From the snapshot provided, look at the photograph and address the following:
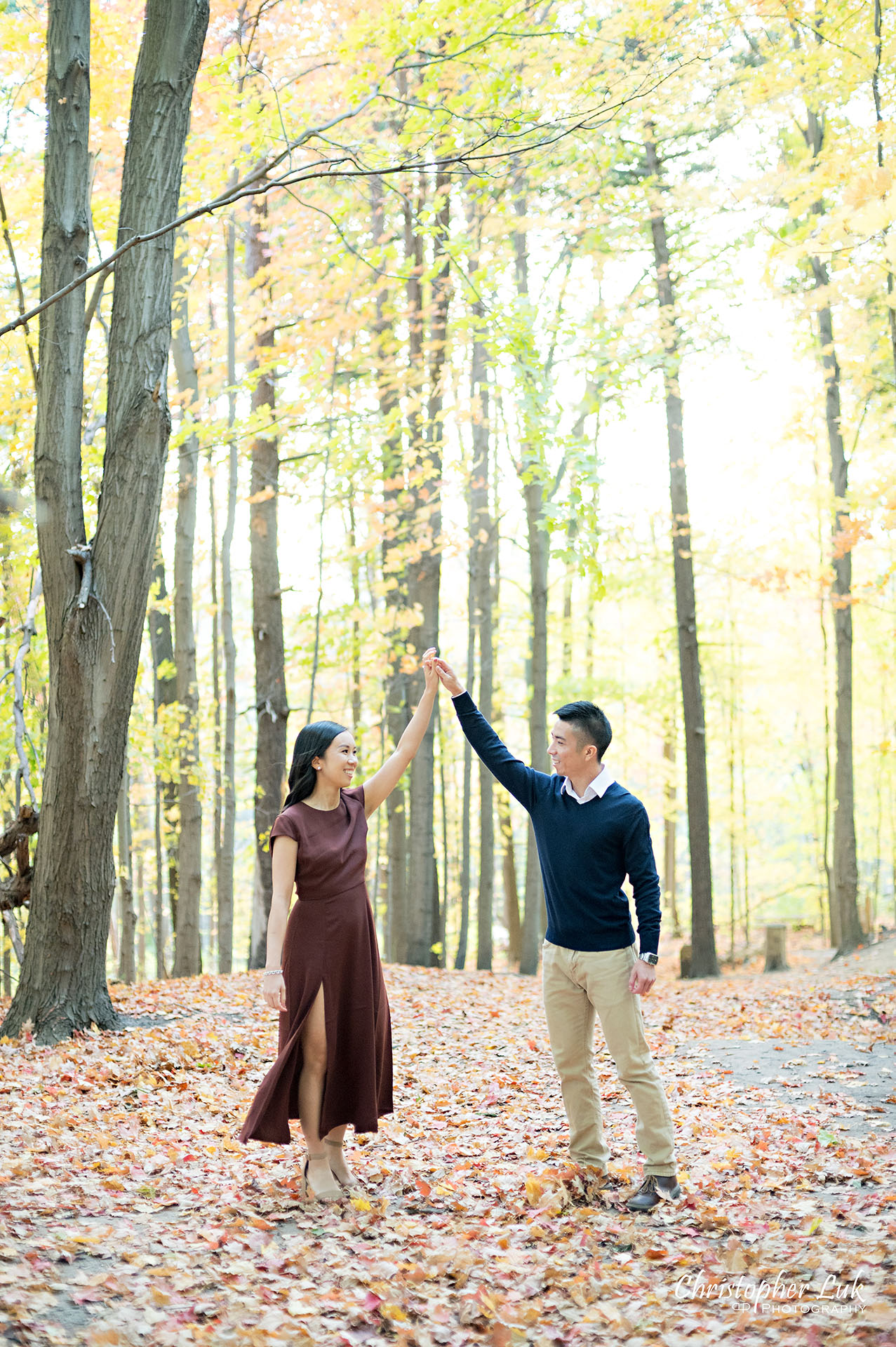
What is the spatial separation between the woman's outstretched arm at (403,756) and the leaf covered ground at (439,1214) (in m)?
1.54

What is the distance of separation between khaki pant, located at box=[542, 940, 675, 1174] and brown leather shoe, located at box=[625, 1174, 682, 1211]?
0.08 ft

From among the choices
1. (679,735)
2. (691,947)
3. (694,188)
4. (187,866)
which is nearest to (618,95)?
(694,188)

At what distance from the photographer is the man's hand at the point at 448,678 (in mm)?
4270

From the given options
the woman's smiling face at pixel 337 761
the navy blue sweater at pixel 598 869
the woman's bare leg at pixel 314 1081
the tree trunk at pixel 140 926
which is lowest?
the tree trunk at pixel 140 926

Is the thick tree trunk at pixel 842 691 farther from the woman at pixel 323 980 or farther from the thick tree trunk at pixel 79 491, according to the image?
the woman at pixel 323 980

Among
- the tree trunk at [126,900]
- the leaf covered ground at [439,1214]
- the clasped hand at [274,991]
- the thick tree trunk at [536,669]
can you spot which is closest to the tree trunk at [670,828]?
the thick tree trunk at [536,669]

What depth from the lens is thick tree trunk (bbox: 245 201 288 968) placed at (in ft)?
40.3

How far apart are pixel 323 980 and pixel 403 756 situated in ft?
3.07

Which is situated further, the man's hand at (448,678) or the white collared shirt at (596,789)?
the man's hand at (448,678)

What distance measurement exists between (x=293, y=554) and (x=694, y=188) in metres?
10.8

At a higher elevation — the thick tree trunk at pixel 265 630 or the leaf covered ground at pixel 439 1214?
the thick tree trunk at pixel 265 630

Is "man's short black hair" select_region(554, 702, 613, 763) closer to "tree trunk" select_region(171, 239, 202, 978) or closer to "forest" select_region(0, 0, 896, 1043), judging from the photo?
"forest" select_region(0, 0, 896, 1043)

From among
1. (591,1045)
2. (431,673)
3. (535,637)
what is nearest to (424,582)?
(535,637)

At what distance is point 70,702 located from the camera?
22.9 ft
